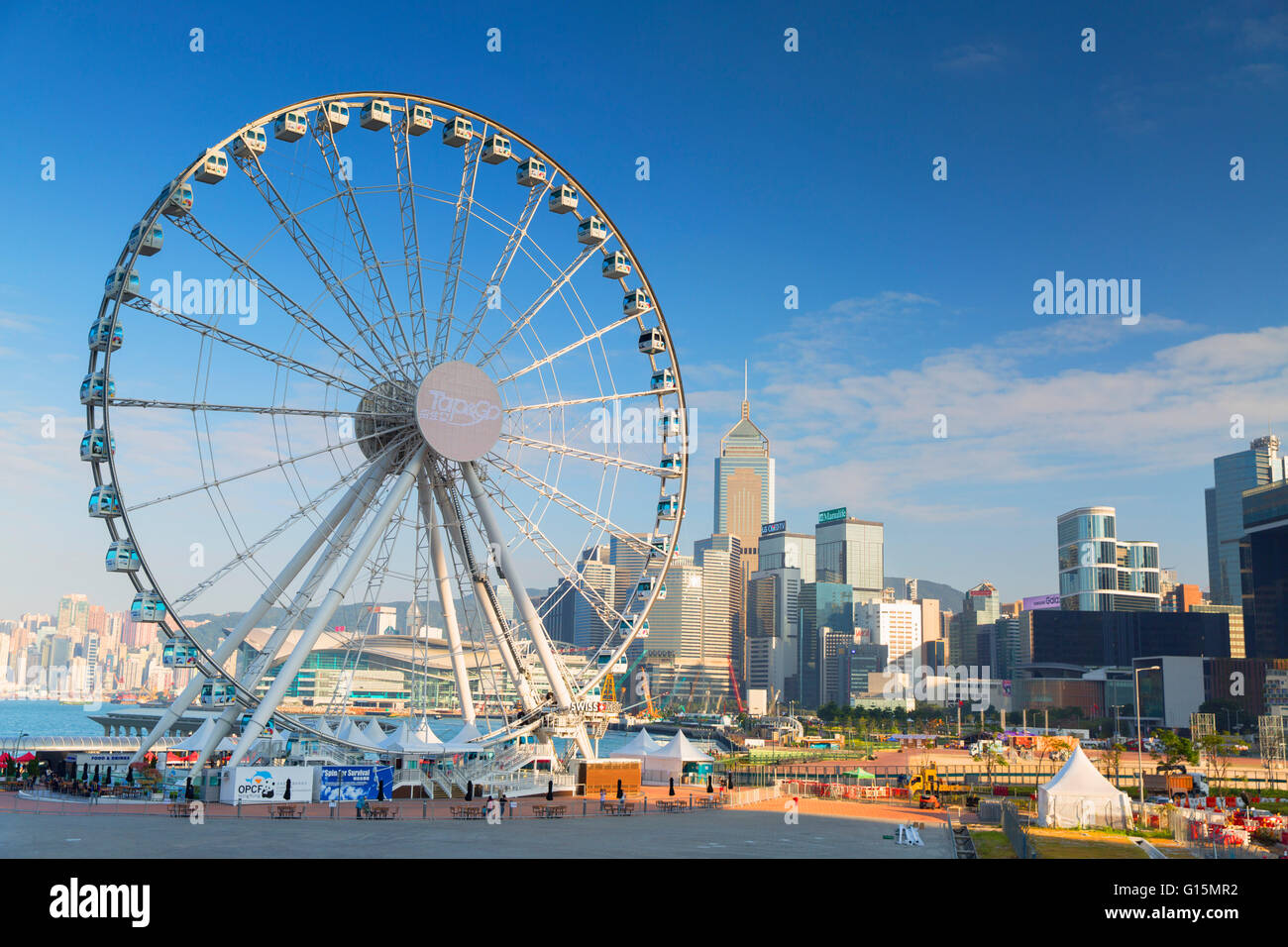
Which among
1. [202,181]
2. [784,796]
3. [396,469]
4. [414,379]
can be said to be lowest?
[784,796]

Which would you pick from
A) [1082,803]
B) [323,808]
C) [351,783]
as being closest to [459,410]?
[351,783]

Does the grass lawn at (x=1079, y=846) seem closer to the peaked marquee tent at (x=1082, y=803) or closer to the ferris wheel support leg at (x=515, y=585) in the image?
the peaked marquee tent at (x=1082, y=803)

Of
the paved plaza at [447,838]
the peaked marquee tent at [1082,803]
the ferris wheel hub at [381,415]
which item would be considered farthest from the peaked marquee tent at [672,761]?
the peaked marquee tent at [1082,803]

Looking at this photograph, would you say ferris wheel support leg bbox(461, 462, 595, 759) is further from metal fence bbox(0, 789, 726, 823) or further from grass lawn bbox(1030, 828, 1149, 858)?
grass lawn bbox(1030, 828, 1149, 858)

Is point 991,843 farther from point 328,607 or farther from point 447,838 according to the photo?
point 328,607
